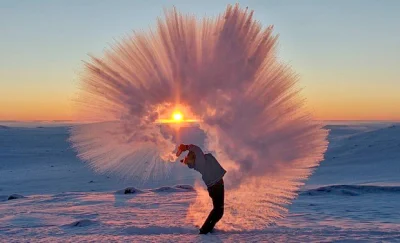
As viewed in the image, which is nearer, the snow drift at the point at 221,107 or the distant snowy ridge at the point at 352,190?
the snow drift at the point at 221,107

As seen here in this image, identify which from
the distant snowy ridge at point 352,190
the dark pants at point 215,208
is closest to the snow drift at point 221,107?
the dark pants at point 215,208

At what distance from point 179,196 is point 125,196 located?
1737 millimetres

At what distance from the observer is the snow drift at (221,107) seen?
998 centimetres

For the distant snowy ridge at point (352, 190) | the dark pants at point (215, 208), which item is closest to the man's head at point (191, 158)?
the dark pants at point (215, 208)

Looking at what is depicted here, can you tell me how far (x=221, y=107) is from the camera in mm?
10391

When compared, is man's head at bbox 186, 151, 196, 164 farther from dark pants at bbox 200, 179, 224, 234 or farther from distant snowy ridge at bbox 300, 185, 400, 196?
distant snowy ridge at bbox 300, 185, 400, 196

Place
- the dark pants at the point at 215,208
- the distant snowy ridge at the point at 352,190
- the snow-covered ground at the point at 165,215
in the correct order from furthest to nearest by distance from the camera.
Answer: the distant snowy ridge at the point at 352,190 < the dark pants at the point at 215,208 < the snow-covered ground at the point at 165,215

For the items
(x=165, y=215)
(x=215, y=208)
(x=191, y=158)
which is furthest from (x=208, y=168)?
(x=165, y=215)

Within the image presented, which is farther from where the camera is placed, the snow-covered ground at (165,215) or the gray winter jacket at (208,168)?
the gray winter jacket at (208,168)

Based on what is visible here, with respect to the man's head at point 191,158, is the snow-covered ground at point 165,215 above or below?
below

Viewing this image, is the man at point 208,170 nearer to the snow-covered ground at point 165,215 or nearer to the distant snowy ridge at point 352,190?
the snow-covered ground at point 165,215

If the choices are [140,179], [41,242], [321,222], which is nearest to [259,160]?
[321,222]

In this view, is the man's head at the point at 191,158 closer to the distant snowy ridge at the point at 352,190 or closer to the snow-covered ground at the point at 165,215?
the snow-covered ground at the point at 165,215

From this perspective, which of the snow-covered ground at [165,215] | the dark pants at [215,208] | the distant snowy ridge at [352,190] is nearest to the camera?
the snow-covered ground at [165,215]
